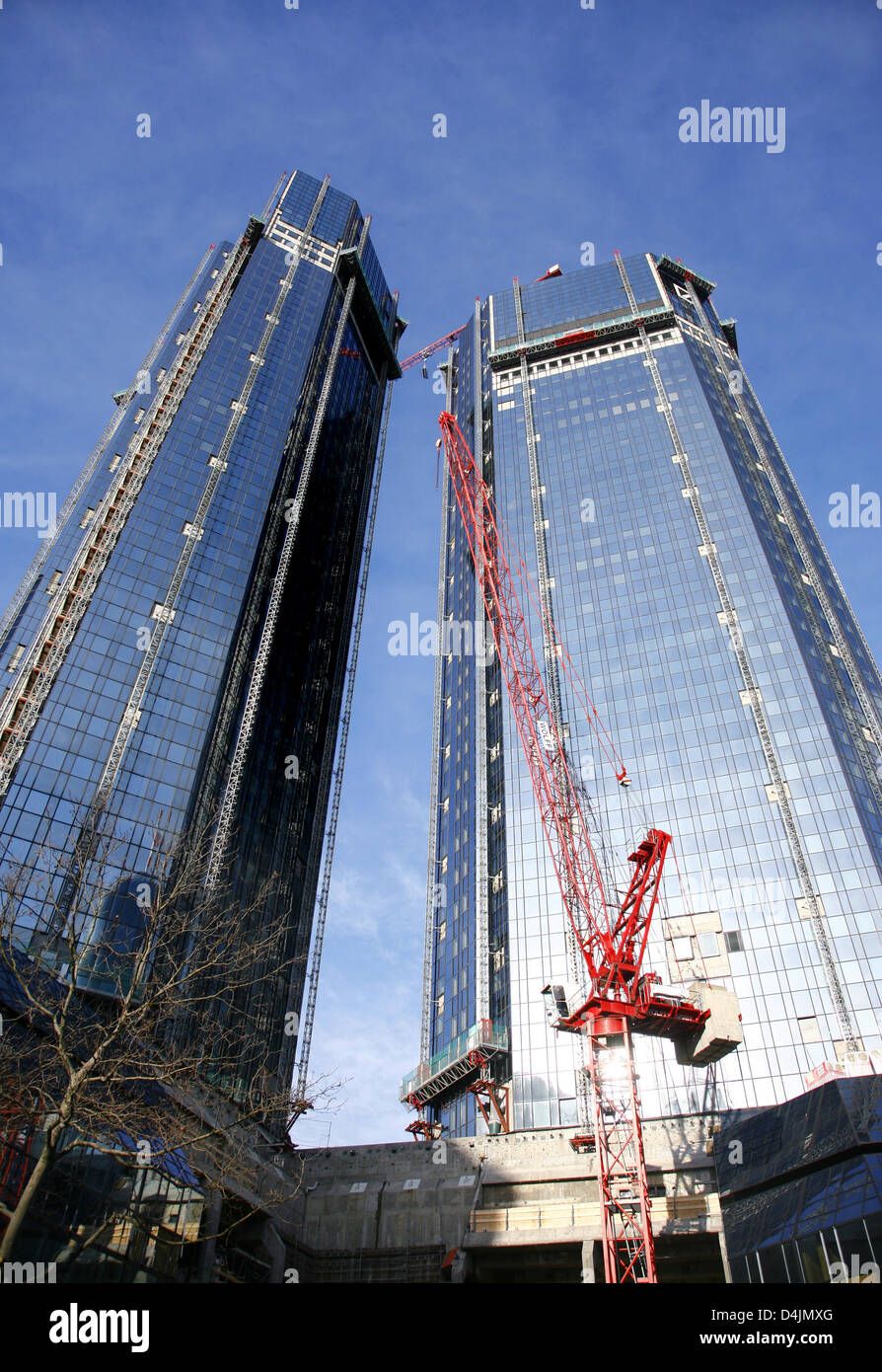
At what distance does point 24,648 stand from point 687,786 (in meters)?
74.0

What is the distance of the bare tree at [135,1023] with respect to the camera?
2483cm

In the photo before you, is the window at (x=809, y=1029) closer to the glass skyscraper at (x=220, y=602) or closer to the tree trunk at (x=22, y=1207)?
the glass skyscraper at (x=220, y=602)

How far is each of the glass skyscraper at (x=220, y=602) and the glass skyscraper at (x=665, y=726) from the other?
22.2m

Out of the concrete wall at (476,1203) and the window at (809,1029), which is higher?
the window at (809,1029)

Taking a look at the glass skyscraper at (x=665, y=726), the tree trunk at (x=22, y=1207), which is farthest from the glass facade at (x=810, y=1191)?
the tree trunk at (x=22, y=1207)

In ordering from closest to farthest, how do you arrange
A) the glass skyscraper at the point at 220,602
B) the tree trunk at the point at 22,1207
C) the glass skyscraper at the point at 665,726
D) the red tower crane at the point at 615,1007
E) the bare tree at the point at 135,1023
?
the tree trunk at the point at 22,1207
the bare tree at the point at 135,1023
the red tower crane at the point at 615,1007
the glass skyscraper at the point at 665,726
the glass skyscraper at the point at 220,602

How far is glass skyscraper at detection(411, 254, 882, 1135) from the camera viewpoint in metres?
82.8

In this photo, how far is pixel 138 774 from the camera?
85875mm

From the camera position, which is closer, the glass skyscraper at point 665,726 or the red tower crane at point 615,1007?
the red tower crane at point 615,1007

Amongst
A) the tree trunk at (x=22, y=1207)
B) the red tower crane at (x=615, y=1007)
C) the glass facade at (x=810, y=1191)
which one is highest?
the red tower crane at (x=615, y=1007)

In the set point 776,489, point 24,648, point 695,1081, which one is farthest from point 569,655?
point 24,648

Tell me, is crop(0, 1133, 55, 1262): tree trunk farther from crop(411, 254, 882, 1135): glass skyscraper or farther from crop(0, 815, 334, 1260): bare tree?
crop(411, 254, 882, 1135): glass skyscraper

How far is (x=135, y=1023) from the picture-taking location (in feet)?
82.0
